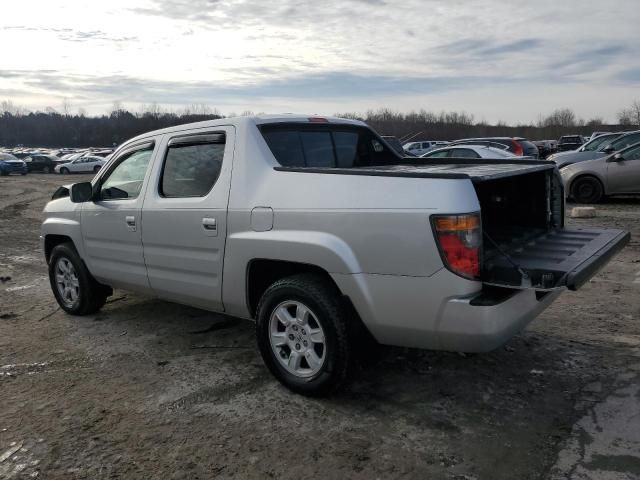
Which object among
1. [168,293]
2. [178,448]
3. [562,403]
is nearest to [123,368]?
[168,293]

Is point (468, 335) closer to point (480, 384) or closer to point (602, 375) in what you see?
point (480, 384)

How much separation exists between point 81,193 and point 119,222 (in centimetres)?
63

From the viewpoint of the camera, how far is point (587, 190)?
1370 centimetres

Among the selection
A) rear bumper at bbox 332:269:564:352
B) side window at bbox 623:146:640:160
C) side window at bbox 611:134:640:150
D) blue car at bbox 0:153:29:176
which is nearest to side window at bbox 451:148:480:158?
side window at bbox 623:146:640:160

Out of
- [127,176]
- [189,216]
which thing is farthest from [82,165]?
[189,216]

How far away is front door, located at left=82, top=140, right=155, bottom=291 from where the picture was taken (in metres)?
4.91

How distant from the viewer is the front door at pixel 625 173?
12914 mm

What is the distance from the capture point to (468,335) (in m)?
3.10

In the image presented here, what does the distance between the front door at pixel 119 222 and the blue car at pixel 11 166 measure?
1531 inches

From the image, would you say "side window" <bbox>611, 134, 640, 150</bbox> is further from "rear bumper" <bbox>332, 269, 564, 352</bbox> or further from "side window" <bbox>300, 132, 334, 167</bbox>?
"rear bumper" <bbox>332, 269, 564, 352</bbox>

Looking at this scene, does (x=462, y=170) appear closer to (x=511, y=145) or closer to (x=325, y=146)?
(x=325, y=146)

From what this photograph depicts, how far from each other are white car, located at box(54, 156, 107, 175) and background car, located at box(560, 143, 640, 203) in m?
34.5

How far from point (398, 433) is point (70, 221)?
4.03 metres

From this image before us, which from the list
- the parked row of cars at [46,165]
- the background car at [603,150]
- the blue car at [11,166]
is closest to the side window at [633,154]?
the background car at [603,150]
